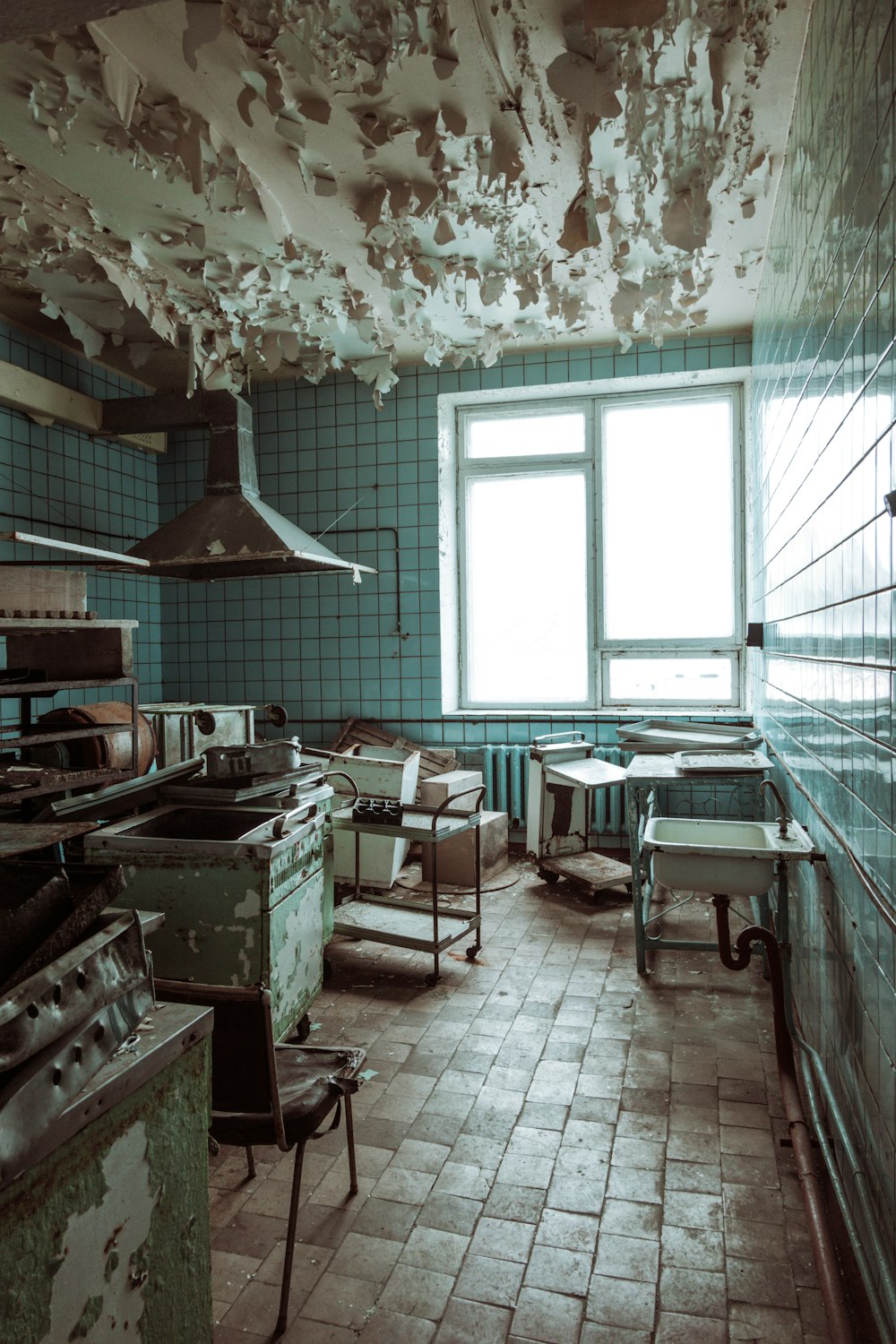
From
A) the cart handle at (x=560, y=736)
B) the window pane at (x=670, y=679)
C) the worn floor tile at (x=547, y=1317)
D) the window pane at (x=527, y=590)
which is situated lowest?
the worn floor tile at (x=547, y=1317)

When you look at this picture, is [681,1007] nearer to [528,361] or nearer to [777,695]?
[777,695]

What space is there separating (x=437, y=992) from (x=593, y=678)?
109 inches

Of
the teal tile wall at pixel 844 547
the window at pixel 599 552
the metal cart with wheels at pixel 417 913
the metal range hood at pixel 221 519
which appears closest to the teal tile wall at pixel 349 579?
the window at pixel 599 552

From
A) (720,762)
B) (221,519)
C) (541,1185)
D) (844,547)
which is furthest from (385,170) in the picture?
(541,1185)

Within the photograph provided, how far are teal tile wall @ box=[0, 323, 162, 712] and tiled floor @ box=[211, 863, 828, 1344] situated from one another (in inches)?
134

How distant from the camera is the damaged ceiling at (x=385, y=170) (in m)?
2.49

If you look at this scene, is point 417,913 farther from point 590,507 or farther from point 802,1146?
point 590,507

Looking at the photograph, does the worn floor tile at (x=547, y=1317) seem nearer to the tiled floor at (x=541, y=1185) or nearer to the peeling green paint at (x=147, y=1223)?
the tiled floor at (x=541, y=1185)

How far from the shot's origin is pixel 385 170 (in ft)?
10.8

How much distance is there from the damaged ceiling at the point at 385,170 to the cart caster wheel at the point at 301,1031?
9.35 feet

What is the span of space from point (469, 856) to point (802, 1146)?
2.66m

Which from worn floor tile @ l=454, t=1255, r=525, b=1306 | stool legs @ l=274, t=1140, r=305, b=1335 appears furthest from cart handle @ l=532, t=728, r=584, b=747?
stool legs @ l=274, t=1140, r=305, b=1335

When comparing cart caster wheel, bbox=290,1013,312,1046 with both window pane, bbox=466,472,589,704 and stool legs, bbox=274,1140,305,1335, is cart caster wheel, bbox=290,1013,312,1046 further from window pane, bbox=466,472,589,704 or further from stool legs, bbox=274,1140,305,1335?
window pane, bbox=466,472,589,704

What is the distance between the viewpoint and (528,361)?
5.32 m
